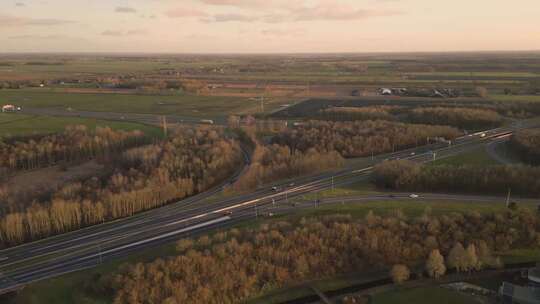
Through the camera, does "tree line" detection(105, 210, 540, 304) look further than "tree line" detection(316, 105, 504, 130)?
No

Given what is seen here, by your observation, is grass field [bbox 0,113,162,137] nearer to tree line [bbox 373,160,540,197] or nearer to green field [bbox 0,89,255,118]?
green field [bbox 0,89,255,118]

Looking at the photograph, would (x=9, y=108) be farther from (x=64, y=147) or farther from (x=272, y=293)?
(x=272, y=293)

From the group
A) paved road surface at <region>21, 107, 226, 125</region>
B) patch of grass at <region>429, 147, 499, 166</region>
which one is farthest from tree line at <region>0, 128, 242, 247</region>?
patch of grass at <region>429, 147, 499, 166</region>

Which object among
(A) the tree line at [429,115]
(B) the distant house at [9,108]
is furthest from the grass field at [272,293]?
(B) the distant house at [9,108]

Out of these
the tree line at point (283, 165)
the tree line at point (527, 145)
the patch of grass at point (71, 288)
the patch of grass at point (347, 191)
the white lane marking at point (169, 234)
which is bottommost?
the patch of grass at point (71, 288)

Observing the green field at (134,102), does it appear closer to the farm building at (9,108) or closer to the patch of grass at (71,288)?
the farm building at (9,108)

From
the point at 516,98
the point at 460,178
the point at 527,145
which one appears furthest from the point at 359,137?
the point at 516,98
